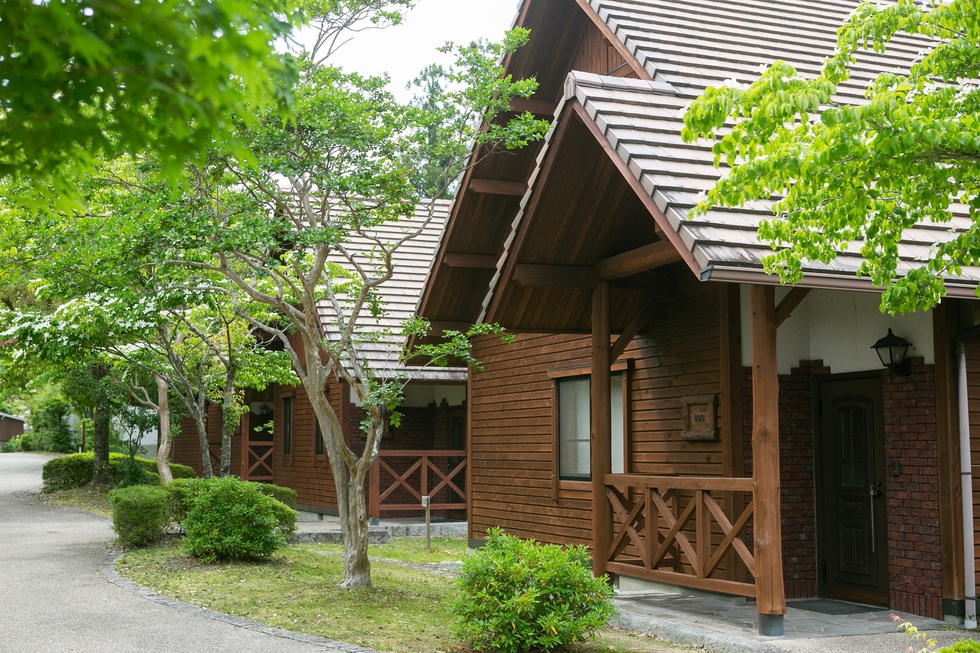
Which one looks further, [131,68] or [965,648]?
[965,648]

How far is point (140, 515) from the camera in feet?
51.5

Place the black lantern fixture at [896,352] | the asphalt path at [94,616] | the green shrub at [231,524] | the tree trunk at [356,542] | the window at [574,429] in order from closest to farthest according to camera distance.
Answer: the asphalt path at [94,616], the black lantern fixture at [896,352], the tree trunk at [356,542], the window at [574,429], the green shrub at [231,524]

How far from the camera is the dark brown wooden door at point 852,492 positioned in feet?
33.6

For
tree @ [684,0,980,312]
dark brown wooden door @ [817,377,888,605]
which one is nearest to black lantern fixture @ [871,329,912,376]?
dark brown wooden door @ [817,377,888,605]

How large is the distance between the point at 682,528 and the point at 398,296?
39.4 ft

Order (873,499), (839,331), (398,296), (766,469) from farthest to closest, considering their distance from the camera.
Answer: (398,296) → (839,331) → (873,499) → (766,469)

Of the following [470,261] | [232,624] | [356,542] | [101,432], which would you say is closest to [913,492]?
[356,542]

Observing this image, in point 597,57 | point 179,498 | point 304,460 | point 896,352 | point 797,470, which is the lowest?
point 179,498

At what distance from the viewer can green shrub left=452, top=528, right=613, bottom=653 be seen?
8.23m

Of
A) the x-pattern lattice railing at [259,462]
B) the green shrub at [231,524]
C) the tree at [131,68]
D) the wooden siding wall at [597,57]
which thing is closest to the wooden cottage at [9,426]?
the x-pattern lattice railing at [259,462]

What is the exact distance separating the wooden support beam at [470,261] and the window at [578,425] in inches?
75.2

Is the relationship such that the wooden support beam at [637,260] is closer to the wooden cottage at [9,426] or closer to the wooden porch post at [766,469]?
the wooden porch post at [766,469]

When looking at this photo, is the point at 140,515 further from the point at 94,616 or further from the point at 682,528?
the point at 682,528

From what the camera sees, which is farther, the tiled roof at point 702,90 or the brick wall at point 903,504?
the brick wall at point 903,504
